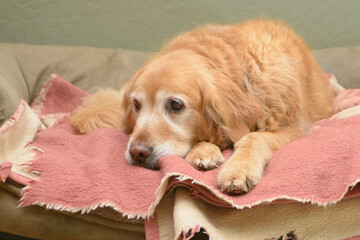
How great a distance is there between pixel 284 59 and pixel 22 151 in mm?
1433

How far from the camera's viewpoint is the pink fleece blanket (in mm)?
1507

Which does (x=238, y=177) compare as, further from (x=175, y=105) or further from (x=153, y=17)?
(x=153, y=17)

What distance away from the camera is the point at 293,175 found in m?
1.58

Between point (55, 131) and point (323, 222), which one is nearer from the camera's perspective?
point (323, 222)

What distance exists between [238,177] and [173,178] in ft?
0.80

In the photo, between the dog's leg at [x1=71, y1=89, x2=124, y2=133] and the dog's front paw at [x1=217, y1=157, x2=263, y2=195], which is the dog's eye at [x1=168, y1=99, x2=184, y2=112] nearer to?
the dog's front paw at [x1=217, y1=157, x2=263, y2=195]

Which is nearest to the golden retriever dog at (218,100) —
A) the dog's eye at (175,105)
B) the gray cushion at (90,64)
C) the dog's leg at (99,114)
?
the dog's eye at (175,105)

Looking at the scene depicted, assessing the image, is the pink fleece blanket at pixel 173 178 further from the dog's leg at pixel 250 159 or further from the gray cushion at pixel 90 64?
the gray cushion at pixel 90 64

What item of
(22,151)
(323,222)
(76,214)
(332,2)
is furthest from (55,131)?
(332,2)

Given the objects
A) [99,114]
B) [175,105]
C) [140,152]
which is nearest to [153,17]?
[99,114]

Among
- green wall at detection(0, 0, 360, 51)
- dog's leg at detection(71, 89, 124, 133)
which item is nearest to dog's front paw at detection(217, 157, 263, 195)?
dog's leg at detection(71, 89, 124, 133)

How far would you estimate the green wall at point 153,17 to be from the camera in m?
3.53

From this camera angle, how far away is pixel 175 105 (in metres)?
1.98

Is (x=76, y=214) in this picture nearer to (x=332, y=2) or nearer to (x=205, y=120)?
(x=205, y=120)
